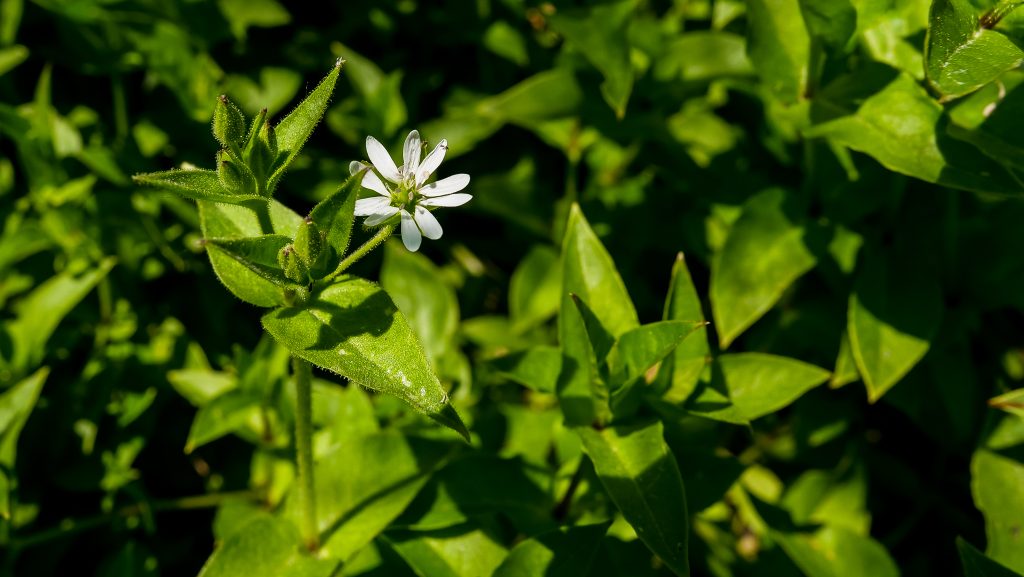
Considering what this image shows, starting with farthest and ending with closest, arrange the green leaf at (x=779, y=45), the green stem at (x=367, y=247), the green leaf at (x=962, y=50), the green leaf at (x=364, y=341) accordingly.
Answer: the green leaf at (x=779, y=45)
the green leaf at (x=962, y=50)
the green stem at (x=367, y=247)
the green leaf at (x=364, y=341)

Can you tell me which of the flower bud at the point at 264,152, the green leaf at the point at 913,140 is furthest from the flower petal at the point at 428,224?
the green leaf at the point at 913,140

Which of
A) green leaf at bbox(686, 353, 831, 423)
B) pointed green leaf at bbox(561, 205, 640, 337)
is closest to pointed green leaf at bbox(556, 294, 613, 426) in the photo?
pointed green leaf at bbox(561, 205, 640, 337)

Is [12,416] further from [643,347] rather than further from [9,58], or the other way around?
[643,347]

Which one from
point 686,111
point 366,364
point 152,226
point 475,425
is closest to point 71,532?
point 152,226

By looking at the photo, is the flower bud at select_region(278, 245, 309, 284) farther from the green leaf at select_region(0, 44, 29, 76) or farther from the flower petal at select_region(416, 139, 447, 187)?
the green leaf at select_region(0, 44, 29, 76)

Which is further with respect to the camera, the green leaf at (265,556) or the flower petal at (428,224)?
the green leaf at (265,556)

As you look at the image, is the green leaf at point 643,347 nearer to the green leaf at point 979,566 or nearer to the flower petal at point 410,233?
the flower petal at point 410,233
